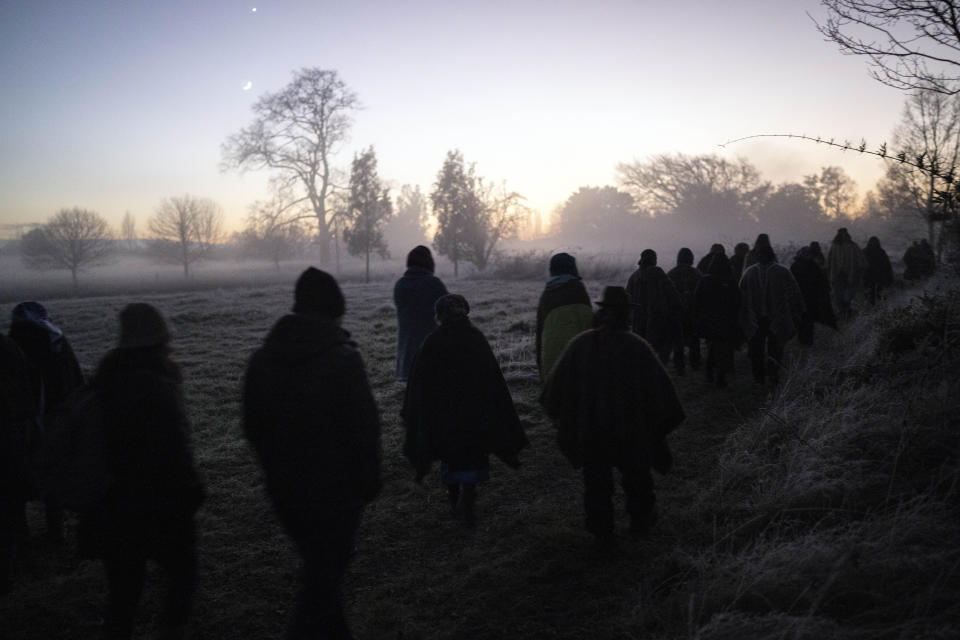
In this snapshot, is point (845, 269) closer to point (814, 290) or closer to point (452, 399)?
point (814, 290)

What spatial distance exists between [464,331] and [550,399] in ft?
2.85

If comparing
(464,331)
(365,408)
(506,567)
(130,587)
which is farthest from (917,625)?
(130,587)

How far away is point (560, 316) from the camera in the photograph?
5.41 meters

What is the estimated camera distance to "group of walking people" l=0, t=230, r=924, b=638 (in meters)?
2.53

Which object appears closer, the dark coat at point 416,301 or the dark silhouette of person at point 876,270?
the dark coat at point 416,301

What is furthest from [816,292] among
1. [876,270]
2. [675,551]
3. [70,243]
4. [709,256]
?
[70,243]

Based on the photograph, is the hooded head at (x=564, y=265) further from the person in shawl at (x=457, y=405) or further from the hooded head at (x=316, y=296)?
the hooded head at (x=316, y=296)

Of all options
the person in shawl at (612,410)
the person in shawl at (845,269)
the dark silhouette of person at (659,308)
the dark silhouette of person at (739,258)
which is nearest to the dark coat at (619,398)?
the person in shawl at (612,410)

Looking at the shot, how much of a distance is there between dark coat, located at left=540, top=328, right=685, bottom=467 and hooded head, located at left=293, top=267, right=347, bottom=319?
184cm

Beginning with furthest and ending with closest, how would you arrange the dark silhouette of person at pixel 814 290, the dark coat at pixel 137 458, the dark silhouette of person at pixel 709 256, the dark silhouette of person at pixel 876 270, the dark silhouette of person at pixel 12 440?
the dark silhouette of person at pixel 876 270 → the dark silhouette of person at pixel 814 290 → the dark silhouette of person at pixel 709 256 → the dark silhouette of person at pixel 12 440 → the dark coat at pixel 137 458

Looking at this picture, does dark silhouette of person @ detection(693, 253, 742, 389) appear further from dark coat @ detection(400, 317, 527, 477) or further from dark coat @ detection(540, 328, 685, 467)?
dark coat @ detection(400, 317, 527, 477)

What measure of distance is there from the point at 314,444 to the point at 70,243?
48.7m

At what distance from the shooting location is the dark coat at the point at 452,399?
422 centimetres

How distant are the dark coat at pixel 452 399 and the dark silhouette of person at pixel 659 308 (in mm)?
4296
